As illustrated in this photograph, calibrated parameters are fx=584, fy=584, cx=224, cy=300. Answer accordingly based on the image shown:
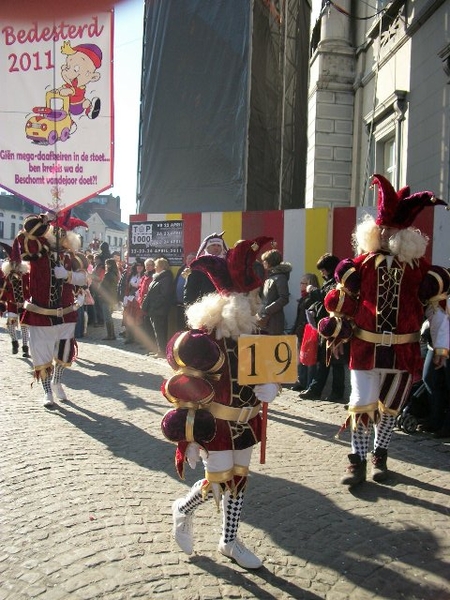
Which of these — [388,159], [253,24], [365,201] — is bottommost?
[365,201]

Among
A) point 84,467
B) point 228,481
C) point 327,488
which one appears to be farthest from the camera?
point 84,467

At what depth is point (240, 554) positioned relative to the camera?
303 cm

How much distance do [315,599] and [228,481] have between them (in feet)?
2.22

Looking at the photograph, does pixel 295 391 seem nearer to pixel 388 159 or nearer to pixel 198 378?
pixel 198 378

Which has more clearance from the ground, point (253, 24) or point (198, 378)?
point (253, 24)

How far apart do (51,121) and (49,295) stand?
7.12ft

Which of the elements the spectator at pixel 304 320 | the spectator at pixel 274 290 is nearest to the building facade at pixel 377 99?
the spectator at pixel 304 320

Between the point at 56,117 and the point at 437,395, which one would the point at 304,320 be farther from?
the point at 56,117

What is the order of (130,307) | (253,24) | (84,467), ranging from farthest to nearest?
(253,24)
(130,307)
(84,467)

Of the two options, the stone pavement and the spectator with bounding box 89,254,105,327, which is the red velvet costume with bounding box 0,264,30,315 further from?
the stone pavement

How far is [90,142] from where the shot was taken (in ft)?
22.7

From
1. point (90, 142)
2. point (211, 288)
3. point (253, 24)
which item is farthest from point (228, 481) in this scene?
point (253, 24)

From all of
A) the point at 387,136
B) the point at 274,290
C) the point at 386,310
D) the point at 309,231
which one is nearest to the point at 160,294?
the point at 309,231

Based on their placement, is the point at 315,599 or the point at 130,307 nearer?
the point at 315,599
